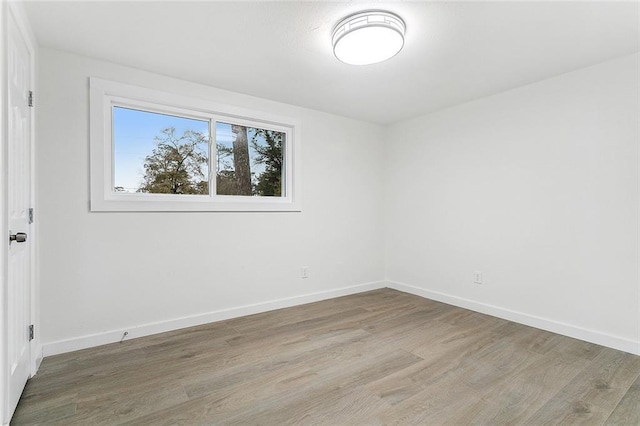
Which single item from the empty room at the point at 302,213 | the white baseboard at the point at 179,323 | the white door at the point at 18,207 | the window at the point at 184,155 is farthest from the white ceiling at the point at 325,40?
the white baseboard at the point at 179,323

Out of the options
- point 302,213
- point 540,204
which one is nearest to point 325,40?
point 302,213

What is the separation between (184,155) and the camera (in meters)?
3.12

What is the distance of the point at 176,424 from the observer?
5.41 ft

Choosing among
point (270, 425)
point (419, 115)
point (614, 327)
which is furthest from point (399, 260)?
point (270, 425)

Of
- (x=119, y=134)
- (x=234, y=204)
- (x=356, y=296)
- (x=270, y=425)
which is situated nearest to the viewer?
(x=270, y=425)

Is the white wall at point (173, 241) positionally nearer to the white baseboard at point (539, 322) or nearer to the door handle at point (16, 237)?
the door handle at point (16, 237)

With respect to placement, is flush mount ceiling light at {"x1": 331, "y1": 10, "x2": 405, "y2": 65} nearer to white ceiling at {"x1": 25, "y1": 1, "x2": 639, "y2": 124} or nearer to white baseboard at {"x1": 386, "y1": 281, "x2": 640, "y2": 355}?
white ceiling at {"x1": 25, "y1": 1, "x2": 639, "y2": 124}

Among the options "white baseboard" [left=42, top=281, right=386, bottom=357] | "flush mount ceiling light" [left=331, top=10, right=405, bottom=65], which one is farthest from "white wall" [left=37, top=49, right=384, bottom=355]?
"flush mount ceiling light" [left=331, top=10, right=405, bottom=65]

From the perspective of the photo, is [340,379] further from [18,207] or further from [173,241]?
[18,207]

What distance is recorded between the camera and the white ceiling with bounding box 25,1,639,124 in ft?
6.36

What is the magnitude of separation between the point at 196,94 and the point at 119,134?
798mm

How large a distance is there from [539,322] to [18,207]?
422cm

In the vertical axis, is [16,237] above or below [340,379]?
above

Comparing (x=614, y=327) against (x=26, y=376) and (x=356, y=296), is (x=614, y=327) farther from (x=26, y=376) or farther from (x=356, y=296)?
(x=26, y=376)
